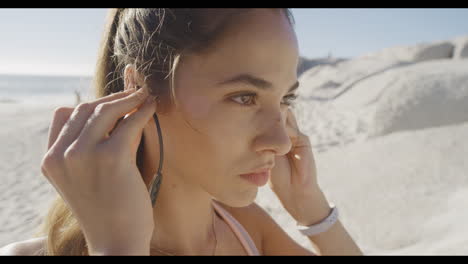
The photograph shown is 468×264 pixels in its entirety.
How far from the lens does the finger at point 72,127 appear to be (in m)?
1.04

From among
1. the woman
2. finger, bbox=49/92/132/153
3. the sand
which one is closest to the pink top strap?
the woman

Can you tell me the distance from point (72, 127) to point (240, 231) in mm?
1071

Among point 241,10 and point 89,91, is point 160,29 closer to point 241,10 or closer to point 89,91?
point 241,10

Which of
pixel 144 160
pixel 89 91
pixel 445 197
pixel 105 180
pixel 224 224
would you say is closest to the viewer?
pixel 105 180

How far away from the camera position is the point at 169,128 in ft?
4.65

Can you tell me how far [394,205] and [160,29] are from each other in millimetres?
3553

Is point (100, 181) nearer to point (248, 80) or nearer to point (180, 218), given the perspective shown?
point (248, 80)

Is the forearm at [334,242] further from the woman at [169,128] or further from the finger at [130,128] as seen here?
the finger at [130,128]

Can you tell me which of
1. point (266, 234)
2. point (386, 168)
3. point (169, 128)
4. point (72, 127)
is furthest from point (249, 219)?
point (386, 168)

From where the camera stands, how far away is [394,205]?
4031 mm

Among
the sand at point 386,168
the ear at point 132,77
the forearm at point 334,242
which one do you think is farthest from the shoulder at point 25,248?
the sand at point 386,168

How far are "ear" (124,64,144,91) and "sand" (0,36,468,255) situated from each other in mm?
1723

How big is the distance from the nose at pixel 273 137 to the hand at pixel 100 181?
444 millimetres
